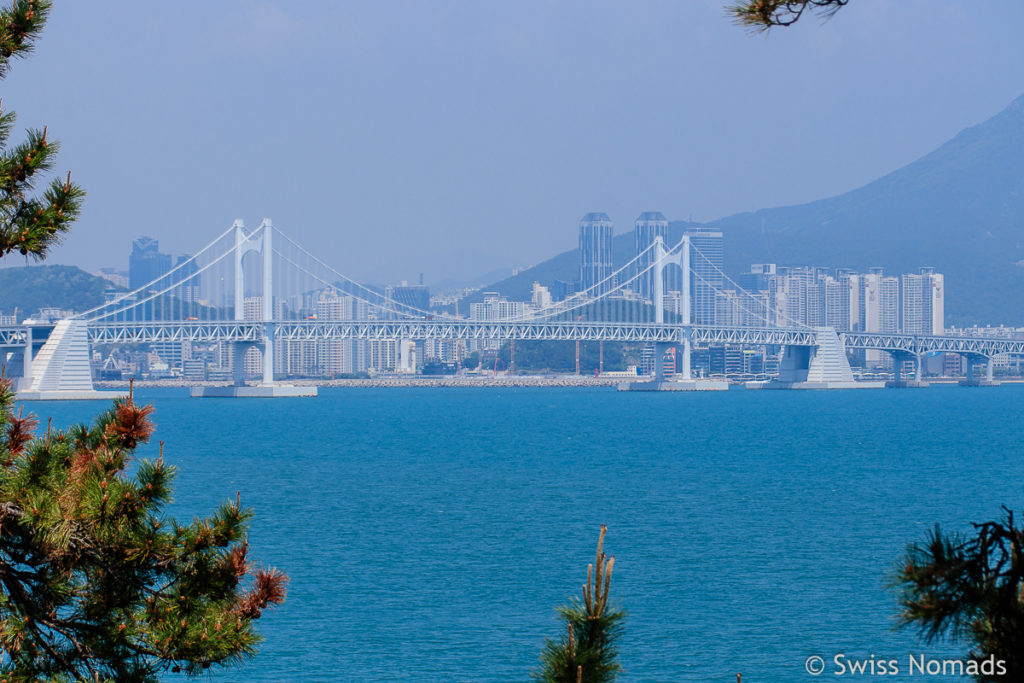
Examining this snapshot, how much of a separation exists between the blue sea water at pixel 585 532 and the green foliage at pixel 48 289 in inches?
3292

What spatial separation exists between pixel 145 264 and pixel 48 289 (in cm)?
4127

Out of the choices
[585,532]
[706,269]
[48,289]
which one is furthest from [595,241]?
[585,532]

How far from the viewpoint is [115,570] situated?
375cm

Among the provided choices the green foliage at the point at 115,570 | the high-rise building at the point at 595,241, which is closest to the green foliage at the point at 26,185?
the green foliage at the point at 115,570

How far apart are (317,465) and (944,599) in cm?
2464

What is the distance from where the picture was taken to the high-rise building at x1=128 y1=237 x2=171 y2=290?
6220 inches

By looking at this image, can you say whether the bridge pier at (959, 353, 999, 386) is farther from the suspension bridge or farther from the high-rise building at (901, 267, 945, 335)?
the high-rise building at (901, 267, 945, 335)

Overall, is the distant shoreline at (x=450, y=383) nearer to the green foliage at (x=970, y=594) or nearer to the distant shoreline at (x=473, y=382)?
the distant shoreline at (x=473, y=382)

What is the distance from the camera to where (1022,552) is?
90.0 inches

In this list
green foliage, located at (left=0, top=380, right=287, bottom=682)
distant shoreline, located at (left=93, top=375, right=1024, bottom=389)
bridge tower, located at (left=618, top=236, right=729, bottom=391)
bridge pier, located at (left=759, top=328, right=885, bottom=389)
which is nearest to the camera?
green foliage, located at (left=0, top=380, right=287, bottom=682)

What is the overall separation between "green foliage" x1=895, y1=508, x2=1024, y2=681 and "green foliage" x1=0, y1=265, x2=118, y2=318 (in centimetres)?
11644

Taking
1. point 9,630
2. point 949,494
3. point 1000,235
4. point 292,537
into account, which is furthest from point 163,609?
point 1000,235

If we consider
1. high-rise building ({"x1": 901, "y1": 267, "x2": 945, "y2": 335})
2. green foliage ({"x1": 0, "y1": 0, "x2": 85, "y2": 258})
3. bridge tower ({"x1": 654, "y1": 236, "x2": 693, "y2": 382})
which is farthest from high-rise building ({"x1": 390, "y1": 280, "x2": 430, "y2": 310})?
green foliage ({"x1": 0, "y1": 0, "x2": 85, "y2": 258})

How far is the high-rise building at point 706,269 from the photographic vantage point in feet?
490
